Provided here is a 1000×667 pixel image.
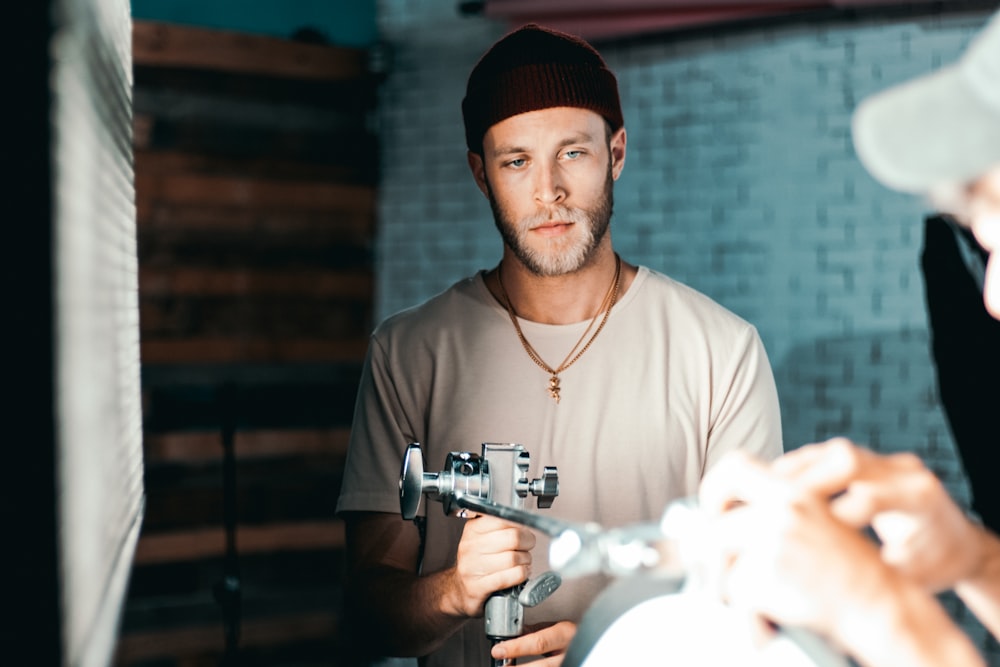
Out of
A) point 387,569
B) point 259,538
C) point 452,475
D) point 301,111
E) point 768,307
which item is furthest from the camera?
point 301,111

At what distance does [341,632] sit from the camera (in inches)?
186

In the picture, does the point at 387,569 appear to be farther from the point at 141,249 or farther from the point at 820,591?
the point at 141,249

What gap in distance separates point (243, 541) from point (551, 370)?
2983 millimetres

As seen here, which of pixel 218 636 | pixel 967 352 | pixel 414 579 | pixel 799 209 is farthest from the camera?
pixel 218 636

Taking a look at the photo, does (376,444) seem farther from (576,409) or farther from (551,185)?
(551,185)

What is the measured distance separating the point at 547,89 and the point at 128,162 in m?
0.91

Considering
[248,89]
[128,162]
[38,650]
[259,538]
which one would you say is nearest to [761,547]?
[38,650]

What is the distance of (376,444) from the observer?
6.66 feet

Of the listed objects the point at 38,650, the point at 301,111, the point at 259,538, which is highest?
the point at 301,111

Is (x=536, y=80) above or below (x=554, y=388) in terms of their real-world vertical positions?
above

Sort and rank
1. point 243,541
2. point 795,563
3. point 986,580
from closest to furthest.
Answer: point 795,563
point 986,580
point 243,541

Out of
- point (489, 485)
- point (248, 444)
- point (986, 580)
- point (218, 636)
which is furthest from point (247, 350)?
point (986, 580)

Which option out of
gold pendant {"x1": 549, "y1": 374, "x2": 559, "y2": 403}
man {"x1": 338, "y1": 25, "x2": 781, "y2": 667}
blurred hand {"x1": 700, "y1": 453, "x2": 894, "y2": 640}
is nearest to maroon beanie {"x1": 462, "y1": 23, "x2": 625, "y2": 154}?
man {"x1": 338, "y1": 25, "x2": 781, "y2": 667}

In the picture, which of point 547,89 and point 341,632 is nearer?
point 547,89
